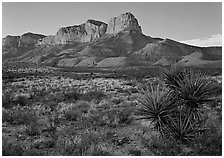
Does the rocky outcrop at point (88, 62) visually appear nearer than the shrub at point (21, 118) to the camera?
No

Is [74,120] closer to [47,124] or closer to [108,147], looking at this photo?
[47,124]

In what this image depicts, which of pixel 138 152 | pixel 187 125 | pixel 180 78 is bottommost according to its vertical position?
pixel 138 152

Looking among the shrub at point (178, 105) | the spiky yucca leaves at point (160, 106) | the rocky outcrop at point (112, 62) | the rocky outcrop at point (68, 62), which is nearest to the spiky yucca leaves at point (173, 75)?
the shrub at point (178, 105)

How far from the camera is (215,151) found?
6926 millimetres

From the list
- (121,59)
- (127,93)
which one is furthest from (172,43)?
(127,93)

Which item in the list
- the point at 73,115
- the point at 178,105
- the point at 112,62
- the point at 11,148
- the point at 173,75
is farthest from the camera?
the point at 112,62

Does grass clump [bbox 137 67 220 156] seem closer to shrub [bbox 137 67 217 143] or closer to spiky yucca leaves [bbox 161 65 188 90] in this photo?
shrub [bbox 137 67 217 143]

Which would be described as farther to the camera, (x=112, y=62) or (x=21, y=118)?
(x=112, y=62)

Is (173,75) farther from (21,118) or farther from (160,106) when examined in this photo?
(21,118)

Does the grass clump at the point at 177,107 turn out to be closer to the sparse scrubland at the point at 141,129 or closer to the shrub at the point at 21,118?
the sparse scrubland at the point at 141,129

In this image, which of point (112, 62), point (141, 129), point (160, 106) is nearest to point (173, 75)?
point (160, 106)

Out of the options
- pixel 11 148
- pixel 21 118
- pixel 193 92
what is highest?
pixel 193 92

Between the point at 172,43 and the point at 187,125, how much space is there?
18742 cm

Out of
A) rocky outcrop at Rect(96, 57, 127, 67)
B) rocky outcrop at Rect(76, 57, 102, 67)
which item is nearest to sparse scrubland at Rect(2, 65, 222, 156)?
rocky outcrop at Rect(96, 57, 127, 67)
